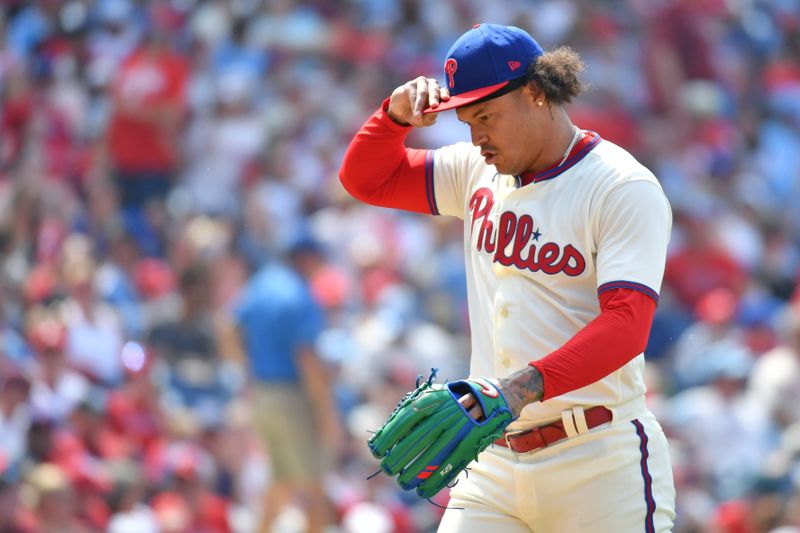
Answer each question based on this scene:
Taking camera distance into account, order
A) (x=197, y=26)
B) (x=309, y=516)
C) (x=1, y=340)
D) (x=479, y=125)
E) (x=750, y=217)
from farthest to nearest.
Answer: (x=197, y=26), (x=750, y=217), (x=1, y=340), (x=309, y=516), (x=479, y=125)

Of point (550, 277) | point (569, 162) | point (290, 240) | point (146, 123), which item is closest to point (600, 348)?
point (550, 277)

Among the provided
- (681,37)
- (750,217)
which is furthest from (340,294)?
(681,37)

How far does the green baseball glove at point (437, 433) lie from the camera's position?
3172mm

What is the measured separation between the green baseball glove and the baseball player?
20cm

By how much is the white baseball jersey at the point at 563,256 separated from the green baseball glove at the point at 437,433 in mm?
361

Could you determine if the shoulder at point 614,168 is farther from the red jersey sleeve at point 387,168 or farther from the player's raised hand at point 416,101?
the red jersey sleeve at point 387,168

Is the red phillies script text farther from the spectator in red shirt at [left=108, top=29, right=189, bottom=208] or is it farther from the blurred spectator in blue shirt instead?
the spectator in red shirt at [left=108, top=29, right=189, bottom=208]

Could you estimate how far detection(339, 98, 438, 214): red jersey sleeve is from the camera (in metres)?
3.86

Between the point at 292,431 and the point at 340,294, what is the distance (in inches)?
75.2

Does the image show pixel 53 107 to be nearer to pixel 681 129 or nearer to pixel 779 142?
pixel 681 129

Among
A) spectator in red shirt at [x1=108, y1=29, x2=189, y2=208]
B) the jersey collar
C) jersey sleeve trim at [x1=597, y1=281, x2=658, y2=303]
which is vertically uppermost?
spectator in red shirt at [x1=108, y1=29, x2=189, y2=208]

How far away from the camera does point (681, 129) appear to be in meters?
11.4

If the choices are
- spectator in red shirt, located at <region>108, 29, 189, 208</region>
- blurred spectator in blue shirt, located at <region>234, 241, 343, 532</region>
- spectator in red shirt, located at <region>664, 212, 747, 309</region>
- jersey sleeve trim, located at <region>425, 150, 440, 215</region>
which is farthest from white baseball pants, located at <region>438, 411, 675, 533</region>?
spectator in red shirt, located at <region>108, 29, 189, 208</region>

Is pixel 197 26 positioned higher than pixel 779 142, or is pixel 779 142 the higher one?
pixel 197 26
